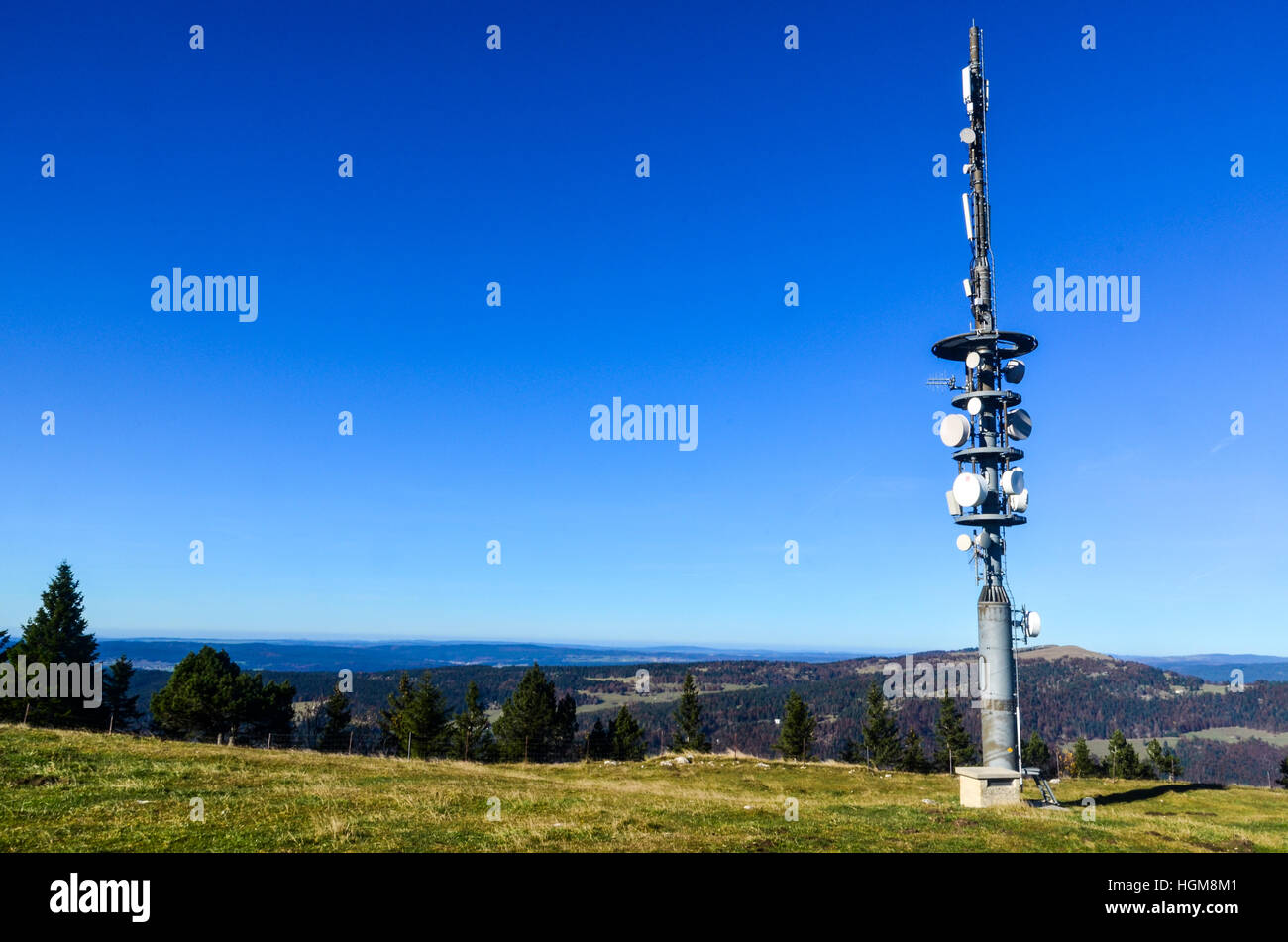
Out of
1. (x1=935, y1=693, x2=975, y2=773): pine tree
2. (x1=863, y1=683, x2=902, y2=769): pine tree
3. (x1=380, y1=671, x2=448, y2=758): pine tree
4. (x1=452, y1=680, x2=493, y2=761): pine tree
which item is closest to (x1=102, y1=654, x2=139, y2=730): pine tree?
(x1=380, y1=671, x2=448, y2=758): pine tree

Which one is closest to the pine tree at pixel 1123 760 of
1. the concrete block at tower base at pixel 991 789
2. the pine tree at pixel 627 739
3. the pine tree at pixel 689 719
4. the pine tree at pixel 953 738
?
the pine tree at pixel 953 738

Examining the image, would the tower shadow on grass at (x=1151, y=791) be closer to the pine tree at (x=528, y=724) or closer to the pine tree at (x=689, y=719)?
the pine tree at (x=689, y=719)

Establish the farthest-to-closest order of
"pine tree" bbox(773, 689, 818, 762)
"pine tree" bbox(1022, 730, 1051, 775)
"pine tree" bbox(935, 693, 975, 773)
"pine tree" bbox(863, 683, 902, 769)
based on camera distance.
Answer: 1. "pine tree" bbox(1022, 730, 1051, 775)
2. "pine tree" bbox(863, 683, 902, 769)
3. "pine tree" bbox(935, 693, 975, 773)
4. "pine tree" bbox(773, 689, 818, 762)

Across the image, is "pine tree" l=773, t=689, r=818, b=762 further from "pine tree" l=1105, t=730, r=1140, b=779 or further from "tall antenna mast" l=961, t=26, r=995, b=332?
"tall antenna mast" l=961, t=26, r=995, b=332

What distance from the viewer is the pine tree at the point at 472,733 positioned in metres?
79.2

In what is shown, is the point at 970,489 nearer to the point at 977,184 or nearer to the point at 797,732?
the point at 977,184

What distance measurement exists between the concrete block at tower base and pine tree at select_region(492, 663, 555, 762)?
2287 inches

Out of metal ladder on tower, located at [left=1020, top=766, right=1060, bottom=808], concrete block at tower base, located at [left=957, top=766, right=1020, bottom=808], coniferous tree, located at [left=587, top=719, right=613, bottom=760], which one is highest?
concrete block at tower base, located at [left=957, top=766, right=1020, bottom=808]

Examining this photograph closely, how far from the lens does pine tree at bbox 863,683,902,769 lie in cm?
8725

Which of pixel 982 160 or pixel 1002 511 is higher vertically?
pixel 982 160
